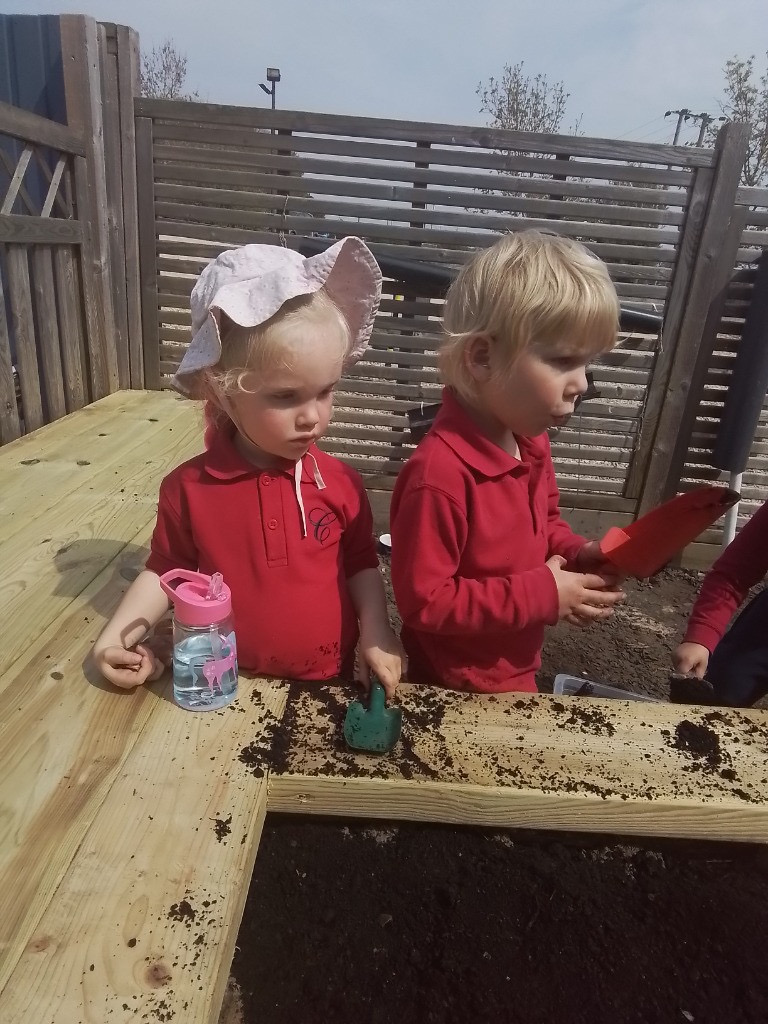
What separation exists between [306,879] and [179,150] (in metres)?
4.41

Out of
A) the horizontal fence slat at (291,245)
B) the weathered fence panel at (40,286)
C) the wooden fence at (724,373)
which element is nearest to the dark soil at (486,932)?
the weathered fence panel at (40,286)

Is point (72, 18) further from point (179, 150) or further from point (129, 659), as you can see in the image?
point (129, 659)

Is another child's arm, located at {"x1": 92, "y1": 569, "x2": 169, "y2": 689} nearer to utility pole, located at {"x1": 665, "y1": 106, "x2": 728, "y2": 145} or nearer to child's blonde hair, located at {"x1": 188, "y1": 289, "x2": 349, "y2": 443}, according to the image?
child's blonde hair, located at {"x1": 188, "y1": 289, "x2": 349, "y2": 443}

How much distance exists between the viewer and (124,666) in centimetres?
140

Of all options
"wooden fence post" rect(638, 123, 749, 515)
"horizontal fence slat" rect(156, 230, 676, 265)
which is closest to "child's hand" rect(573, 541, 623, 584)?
"horizontal fence slat" rect(156, 230, 676, 265)

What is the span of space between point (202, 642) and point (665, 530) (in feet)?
3.34

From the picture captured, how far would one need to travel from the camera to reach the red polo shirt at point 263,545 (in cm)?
145

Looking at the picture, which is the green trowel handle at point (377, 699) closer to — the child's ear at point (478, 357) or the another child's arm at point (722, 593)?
the child's ear at point (478, 357)

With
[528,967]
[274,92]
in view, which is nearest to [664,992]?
[528,967]

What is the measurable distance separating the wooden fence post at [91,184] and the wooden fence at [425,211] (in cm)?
27

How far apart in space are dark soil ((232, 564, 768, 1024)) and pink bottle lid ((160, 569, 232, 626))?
543mm

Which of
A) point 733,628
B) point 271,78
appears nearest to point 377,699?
point 733,628

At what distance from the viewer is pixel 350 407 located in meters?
4.93

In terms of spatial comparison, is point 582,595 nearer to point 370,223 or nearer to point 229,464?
point 229,464
